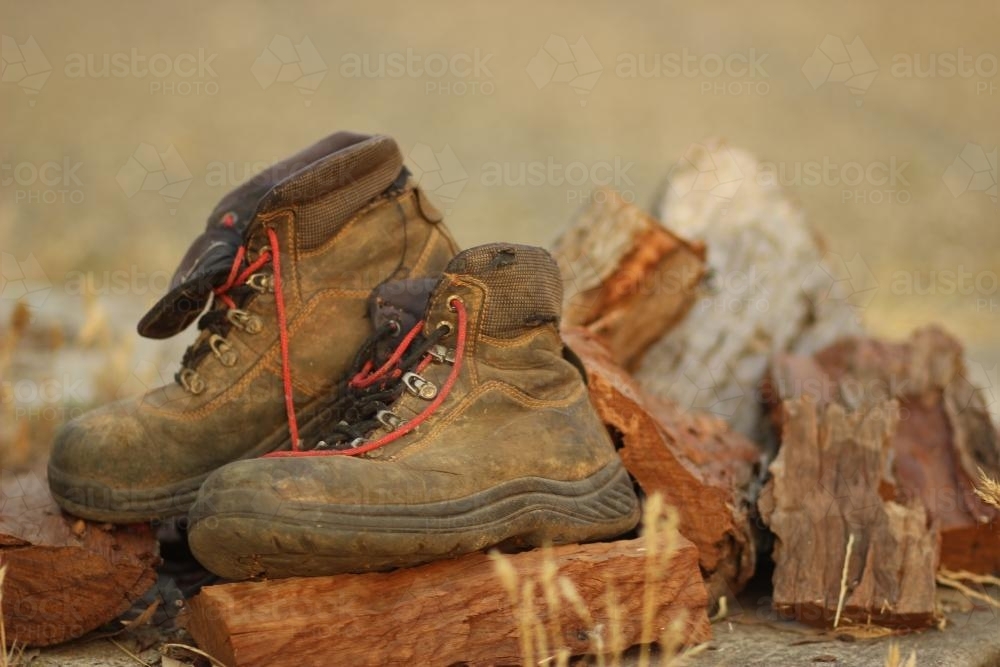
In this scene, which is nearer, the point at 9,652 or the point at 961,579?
the point at 9,652

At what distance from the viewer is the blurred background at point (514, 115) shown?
30.1 ft

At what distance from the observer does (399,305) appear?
99.8 inches

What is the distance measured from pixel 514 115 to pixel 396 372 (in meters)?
12.1

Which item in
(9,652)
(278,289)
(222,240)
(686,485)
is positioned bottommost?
(9,652)

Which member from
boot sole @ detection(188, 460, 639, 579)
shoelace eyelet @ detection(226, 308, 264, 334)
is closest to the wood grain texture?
boot sole @ detection(188, 460, 639, 579)

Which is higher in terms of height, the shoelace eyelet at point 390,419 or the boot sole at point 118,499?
the shoelace eyelet at point 390,419

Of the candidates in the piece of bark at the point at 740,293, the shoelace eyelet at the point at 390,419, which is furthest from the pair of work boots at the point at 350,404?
Answer: the piece of bark at the point at 740,293

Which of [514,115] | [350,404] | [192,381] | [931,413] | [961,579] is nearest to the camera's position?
[350,404]

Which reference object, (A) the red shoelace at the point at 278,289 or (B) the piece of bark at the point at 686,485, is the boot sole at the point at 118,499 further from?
(B) the piece of bark at the point at 686,485

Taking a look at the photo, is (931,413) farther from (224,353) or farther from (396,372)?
(224,353)

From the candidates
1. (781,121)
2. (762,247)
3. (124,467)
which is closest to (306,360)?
(124,467)

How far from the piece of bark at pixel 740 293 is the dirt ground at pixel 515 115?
2.14 meters

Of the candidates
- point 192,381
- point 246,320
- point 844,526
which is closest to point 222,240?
point 246,320

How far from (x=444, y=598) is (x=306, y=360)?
69 centimetres
